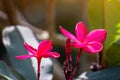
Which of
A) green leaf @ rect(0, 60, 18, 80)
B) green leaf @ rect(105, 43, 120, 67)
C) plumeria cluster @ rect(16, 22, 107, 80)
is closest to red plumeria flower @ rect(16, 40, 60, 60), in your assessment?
plumeria cluster @ rect(16, 22, 107, 80)

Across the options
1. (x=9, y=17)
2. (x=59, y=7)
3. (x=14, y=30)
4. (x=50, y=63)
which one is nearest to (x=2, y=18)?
(x=9, y=17)

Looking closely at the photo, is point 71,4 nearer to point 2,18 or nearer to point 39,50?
point 2,18

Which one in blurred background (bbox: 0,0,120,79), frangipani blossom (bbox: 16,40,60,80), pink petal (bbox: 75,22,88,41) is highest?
pink petal (bbox: 75,22,88,41)

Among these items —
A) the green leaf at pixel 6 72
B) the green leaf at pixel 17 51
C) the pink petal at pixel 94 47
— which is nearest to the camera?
the pink petal at pixel 94 47

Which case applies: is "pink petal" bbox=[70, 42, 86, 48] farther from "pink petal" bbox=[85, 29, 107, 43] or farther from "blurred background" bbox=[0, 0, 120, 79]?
"blurred background" bbox=[0, 0, 120, 79]

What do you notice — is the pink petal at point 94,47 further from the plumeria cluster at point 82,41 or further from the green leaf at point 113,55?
the green leaf at point 113,55

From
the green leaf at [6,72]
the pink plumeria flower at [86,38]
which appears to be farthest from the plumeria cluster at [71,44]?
the green leaf at [6,72]
